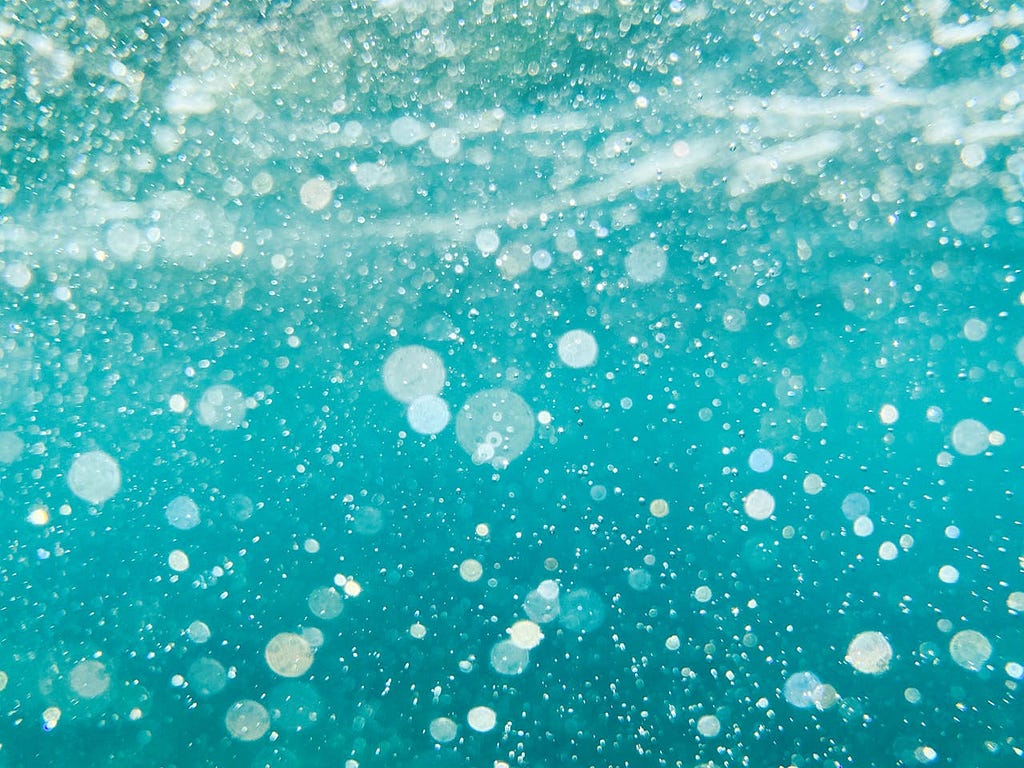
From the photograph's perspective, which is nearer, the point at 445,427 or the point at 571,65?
the point at 571,65

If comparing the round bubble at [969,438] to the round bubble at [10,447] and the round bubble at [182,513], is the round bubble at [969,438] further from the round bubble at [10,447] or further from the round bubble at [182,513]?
the round bubble at [10,447]

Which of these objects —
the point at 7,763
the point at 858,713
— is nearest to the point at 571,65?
the point at 7,763

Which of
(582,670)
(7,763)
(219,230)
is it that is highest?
(219,230)

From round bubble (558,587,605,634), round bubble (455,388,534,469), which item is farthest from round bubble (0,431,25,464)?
round bubble (558,587,605,634)

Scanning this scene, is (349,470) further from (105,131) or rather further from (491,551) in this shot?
Result: (105,131)

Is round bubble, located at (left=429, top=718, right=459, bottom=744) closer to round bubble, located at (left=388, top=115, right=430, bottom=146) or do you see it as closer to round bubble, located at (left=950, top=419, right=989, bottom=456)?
round bubble, located at (left=388, top=115, right=430, bottom=146)

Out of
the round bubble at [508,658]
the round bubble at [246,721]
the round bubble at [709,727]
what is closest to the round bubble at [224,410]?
the round bubble at [246,721]

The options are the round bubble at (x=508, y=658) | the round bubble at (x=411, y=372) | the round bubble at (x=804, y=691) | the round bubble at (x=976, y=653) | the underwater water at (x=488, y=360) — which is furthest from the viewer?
the round bubble at (x=508, y=658)
